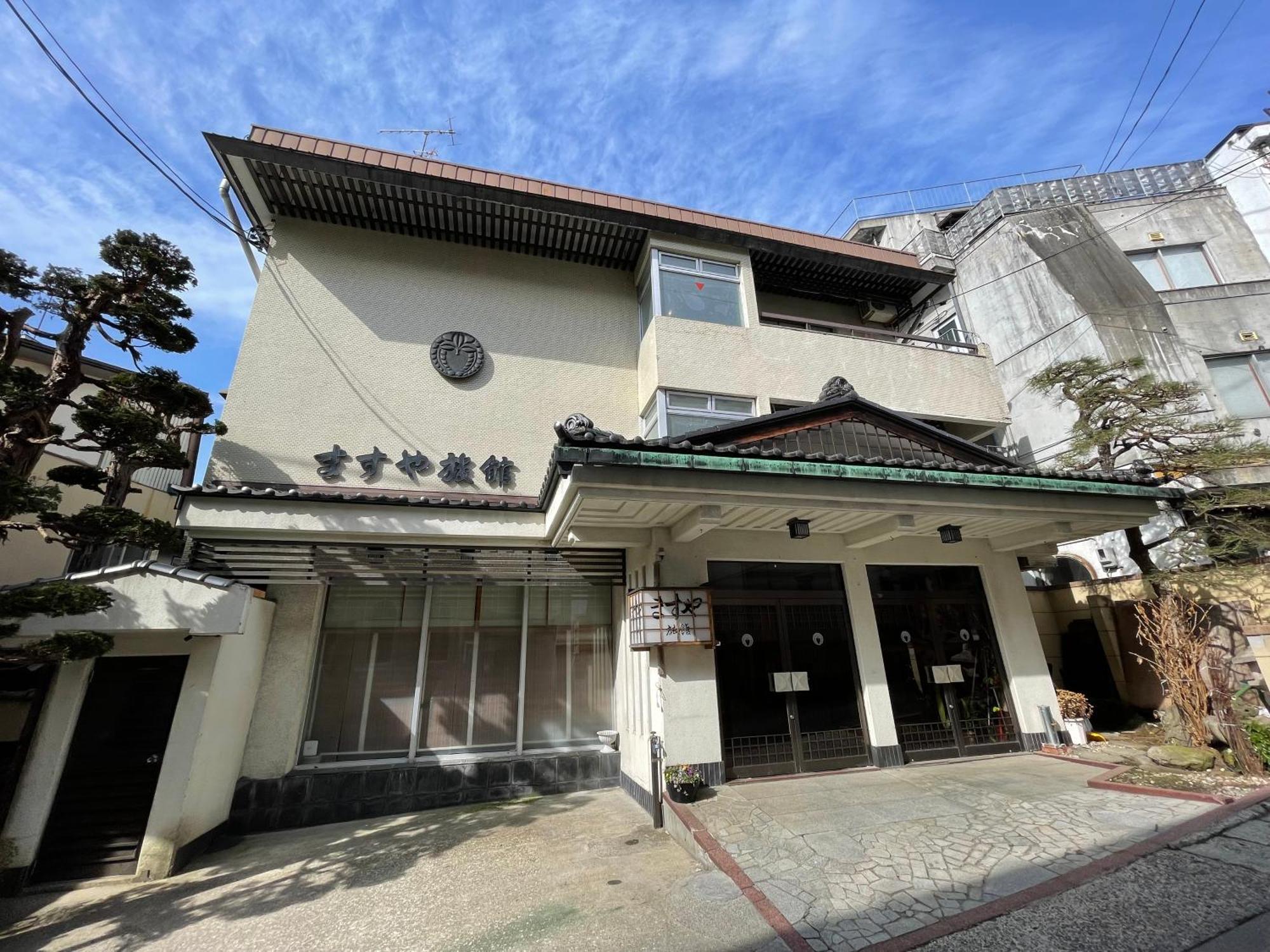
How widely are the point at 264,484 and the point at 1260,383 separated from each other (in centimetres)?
1857

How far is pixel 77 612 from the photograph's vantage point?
185 inches

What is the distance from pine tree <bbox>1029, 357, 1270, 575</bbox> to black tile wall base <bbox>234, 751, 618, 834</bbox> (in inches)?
380

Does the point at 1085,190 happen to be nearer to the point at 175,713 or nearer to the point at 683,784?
the point at 683,784

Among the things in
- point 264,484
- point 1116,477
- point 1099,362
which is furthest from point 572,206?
point 1099,362

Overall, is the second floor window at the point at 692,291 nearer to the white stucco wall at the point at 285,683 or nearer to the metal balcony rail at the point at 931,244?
the white stucco wall at the point at 285,683

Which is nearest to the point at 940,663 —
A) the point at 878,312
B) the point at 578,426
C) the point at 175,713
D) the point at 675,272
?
the point at 578,426

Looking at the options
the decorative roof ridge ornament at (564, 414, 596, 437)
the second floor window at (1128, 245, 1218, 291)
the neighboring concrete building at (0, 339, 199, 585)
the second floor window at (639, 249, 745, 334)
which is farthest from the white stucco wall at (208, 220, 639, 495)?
the second floor window at (1128, 245, 1218, 291)

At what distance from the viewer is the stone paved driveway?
3.80 metres

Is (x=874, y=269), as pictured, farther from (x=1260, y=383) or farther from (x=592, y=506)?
(x=592, y=506)

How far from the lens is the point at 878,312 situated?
1291 centimetres

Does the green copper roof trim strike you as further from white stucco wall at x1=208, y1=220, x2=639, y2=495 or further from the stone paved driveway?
white stucco wall at x1=208, y1=220, x2=639, y2=495

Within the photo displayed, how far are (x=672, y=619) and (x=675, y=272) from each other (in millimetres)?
6797

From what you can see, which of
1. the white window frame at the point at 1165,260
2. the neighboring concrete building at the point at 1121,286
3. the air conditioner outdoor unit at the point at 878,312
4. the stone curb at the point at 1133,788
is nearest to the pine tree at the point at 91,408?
the stone curb at the point at 1133,788

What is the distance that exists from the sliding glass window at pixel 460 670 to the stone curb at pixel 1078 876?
5.59 metres
